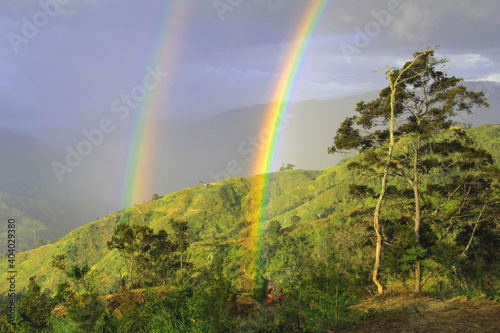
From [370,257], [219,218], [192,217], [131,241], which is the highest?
[192,217]

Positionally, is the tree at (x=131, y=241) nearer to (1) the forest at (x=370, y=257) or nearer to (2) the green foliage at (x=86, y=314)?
(1) the forest at (x=370, y=257)

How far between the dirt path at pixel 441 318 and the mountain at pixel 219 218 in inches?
2679

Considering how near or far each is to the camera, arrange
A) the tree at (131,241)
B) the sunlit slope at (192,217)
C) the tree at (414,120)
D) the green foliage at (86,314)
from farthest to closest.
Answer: the sunlit slope at (192,217)
the tree at (131,241)
the tree at (414,120)
the green foliage at (86,314)

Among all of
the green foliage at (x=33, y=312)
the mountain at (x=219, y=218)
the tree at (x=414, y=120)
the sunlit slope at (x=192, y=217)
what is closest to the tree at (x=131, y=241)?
the green foliage at (x=33, y=312)

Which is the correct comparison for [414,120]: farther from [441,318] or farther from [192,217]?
[192,217]

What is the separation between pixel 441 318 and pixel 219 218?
433 ft

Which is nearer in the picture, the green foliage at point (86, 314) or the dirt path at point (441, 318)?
the dirt path at point (441, 318)

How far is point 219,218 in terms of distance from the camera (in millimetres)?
136375

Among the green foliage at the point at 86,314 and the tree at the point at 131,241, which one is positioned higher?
the tree at the point at 131,241

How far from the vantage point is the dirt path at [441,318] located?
5.84 m

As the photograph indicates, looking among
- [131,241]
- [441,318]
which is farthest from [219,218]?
[441,318]

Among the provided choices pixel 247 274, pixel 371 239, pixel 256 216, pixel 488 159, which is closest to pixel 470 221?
pixel 488 159

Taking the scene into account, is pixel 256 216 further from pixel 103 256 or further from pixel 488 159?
pixel 488 159

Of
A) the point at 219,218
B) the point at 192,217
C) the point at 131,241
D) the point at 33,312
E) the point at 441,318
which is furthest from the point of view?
the point at 219,218
